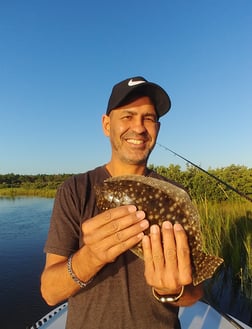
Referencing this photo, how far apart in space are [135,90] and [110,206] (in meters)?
1.14

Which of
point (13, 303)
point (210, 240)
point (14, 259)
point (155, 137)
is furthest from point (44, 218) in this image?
point (155, 137)

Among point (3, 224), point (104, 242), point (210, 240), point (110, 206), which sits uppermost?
point (110, 206)

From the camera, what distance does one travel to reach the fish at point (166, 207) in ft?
7.02

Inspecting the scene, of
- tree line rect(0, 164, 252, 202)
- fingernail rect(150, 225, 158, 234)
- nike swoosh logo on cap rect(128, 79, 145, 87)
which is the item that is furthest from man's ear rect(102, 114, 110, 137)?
tree line rect(0, 164, 252, 202)

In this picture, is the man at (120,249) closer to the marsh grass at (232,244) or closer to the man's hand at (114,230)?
the man's hand at (114,230)

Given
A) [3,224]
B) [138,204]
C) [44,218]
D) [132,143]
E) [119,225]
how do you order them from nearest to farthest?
[119,225]
[138,204]
[132,143]
[3,224]
[44,218]

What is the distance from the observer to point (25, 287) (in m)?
10.7

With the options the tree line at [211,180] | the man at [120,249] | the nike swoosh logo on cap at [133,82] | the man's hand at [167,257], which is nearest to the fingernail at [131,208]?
the man at [120,249]

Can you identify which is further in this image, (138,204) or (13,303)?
(13,303)

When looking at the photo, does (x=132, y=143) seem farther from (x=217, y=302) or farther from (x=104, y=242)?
(x=217, y=302)

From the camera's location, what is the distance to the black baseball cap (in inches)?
109

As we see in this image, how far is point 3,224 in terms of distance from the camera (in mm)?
21938

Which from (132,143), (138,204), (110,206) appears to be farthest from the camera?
(132,143)

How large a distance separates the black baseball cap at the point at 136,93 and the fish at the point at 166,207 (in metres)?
0.85
